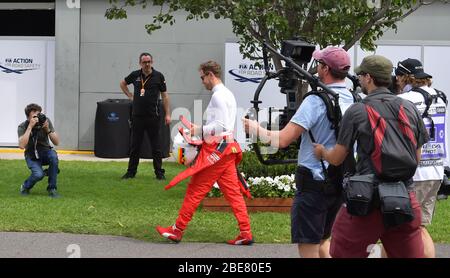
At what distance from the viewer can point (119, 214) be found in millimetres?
9258

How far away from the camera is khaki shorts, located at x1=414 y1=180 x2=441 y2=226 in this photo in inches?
255

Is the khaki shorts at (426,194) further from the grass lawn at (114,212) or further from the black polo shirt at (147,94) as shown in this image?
the black polo shirt at (147,94)

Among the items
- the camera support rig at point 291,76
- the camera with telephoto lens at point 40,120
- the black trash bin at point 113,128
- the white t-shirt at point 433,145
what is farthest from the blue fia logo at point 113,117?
the camera support rig at point 291,76

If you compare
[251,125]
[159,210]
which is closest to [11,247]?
[159,210]

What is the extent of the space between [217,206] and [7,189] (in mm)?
3398

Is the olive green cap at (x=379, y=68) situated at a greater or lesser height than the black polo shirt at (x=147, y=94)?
greater

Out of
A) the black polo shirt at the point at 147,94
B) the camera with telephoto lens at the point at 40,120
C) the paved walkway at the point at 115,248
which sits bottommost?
the paved walkway at the point at 115,248

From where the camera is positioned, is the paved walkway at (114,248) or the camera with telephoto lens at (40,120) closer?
the paved walkway at (114,248)

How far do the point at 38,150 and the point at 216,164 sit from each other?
3.57 m

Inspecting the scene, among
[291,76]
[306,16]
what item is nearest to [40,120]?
[306,16]

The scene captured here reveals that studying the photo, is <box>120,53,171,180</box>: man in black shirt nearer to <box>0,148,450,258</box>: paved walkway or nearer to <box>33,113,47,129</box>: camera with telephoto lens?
<box>33,113,47,129</box>: camera with telephoto lens

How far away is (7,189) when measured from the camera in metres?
11.0

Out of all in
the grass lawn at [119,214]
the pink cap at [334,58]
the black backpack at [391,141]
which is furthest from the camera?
the grass lawn at [119,214]

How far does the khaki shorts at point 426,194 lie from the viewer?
255 inches
